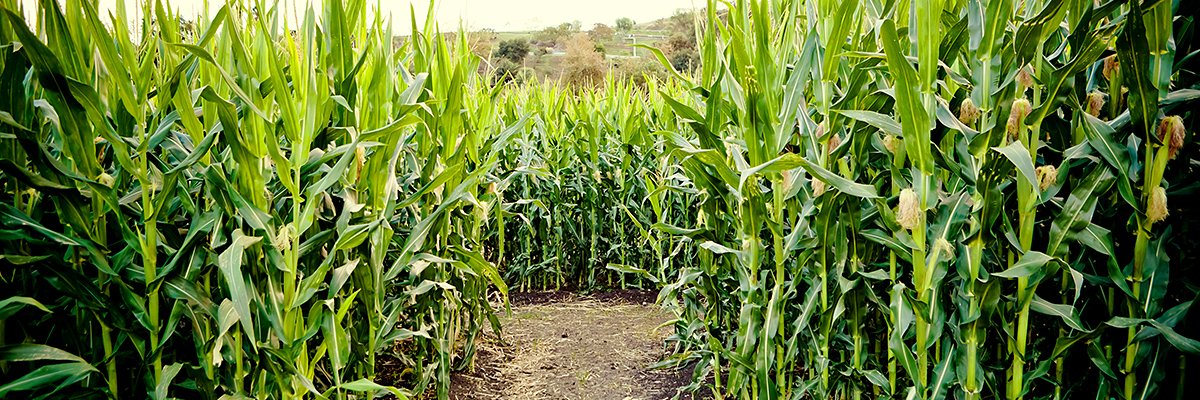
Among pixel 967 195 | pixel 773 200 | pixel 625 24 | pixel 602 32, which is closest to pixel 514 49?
pixel 602 32

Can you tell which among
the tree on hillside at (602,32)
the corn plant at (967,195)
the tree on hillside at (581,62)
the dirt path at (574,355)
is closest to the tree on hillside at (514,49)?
the tree on hillside at (581,62)

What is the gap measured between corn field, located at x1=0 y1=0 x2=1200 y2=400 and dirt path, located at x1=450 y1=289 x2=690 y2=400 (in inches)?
45.8

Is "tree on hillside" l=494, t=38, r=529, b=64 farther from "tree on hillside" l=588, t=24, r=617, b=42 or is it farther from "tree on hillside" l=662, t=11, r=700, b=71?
"tree on hillside" l=588, t=24, r=617, b=42

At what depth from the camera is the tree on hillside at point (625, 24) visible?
3585 cm

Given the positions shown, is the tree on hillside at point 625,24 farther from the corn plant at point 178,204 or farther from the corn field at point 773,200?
the corn plant at point 178,204

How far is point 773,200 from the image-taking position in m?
2.37

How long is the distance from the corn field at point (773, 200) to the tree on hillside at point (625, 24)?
33.7 m

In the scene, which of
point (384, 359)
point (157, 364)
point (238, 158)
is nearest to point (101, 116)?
point (238, 158)

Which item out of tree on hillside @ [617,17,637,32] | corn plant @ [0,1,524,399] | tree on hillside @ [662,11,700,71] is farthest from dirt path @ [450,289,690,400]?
tree on hillside @ [617,17,637,32]

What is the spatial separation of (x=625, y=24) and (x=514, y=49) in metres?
14.1

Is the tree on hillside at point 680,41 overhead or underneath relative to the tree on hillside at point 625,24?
underneath

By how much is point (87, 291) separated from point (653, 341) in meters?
3.44

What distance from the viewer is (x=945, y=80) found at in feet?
6.78

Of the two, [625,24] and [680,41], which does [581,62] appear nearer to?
[680,41]
